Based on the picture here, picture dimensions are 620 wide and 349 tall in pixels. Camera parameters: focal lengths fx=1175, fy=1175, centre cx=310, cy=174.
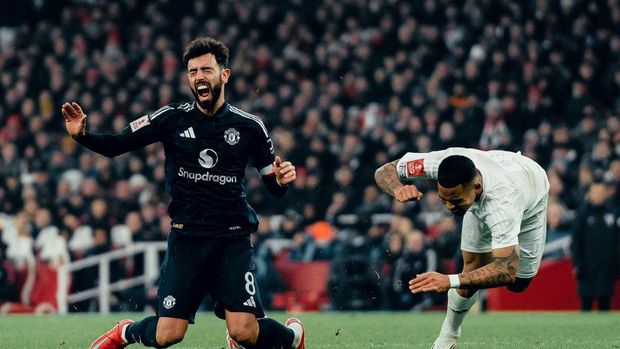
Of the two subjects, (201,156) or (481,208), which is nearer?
(201,156)

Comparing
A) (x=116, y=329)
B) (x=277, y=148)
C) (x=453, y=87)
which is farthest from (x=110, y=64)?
(x=116, y=329)

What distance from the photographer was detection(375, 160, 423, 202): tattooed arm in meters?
7.73

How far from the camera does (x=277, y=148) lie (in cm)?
2027

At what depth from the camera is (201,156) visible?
7.91m

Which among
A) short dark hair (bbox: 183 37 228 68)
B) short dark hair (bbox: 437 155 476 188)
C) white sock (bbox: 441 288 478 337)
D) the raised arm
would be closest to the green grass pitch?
white sock (bbox: 441 288 478 337)

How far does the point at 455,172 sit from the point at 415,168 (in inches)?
40.1

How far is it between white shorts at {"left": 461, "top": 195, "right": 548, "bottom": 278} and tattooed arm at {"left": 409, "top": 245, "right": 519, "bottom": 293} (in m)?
1.21

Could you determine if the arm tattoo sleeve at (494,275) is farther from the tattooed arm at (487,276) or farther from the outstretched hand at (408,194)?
the outstretched hand at (408,194)

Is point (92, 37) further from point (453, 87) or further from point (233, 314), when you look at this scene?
point (233, 314)

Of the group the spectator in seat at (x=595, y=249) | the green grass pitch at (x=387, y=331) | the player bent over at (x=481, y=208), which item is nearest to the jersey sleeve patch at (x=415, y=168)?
the player bent over at (x=481, y=208)

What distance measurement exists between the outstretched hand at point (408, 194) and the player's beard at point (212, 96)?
54.4 inches

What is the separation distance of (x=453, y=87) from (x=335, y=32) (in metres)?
3.74

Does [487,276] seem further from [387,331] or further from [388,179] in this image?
[387,331]

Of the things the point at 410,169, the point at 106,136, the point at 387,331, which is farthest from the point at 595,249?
the point at 106,136
